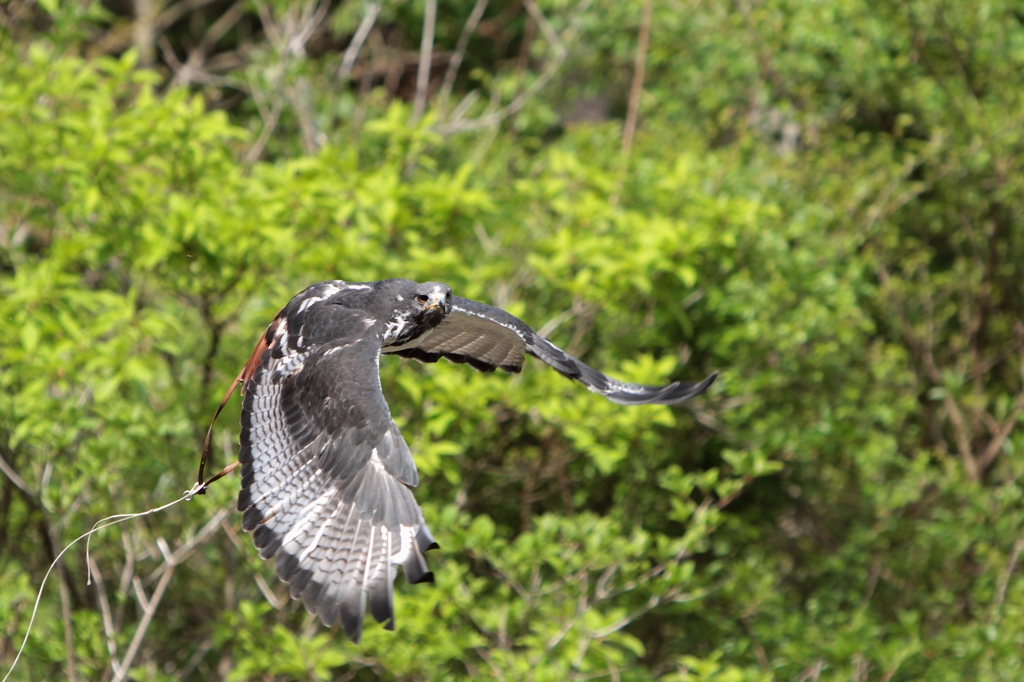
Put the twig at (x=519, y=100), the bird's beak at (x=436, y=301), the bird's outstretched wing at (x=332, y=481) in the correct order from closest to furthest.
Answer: the bird's outstretched wing at (x=332, y=481), the bird's beak at (x=436, y=301), the twig at (x=519, y=100)

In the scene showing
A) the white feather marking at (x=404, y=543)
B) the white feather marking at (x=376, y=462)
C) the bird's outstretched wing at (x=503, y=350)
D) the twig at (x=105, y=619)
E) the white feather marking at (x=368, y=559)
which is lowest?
the twig at (x=105, y=619)

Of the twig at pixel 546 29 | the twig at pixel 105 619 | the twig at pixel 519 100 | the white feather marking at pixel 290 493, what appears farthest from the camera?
the twig at pixel 546 29

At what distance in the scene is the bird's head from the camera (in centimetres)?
480

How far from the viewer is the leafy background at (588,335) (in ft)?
20.5

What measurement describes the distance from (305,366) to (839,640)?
4.10 metres

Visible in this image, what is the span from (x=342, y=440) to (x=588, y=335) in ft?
11.5

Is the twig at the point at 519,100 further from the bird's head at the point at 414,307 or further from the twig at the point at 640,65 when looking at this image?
the bird's head at the point at 414,307

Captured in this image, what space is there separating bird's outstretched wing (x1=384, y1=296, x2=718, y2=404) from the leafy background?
1.98 ft

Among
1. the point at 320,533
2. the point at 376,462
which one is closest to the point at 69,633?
the point at 320,533

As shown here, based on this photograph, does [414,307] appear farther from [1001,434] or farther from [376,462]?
[1001,434]

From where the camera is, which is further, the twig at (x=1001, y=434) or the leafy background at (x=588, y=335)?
the twig at (x=1001, y=434)

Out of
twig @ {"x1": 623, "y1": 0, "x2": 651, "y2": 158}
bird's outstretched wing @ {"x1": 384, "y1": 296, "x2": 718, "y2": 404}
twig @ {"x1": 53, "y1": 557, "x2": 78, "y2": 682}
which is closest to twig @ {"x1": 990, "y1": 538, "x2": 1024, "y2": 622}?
twig @ {"x1": 623, "y1": 0, "x2": 651, "y2": 158}

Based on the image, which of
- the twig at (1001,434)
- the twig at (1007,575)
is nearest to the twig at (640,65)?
the twig at (1001,434)

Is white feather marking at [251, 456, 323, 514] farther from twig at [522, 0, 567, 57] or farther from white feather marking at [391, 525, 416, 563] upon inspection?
twig at [522, 0, 567, 57]
